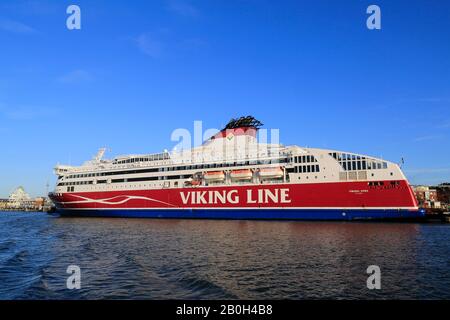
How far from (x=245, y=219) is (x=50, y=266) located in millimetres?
30101

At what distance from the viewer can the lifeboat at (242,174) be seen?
47.3 meters

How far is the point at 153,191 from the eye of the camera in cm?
5359

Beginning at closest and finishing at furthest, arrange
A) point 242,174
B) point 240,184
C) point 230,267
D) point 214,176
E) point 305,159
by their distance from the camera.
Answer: point 230,267, point 305,159, point 240,184, point 242,174, point 214,176

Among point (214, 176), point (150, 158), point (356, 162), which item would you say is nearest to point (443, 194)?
point (356, 162)

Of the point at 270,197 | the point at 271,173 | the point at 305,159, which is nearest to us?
the point at 305,159

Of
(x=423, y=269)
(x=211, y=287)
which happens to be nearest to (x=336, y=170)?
Answer: (x=423, y=269)

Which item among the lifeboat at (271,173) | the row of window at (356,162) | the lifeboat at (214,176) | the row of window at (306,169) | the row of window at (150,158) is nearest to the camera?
the row of window at (356,162)

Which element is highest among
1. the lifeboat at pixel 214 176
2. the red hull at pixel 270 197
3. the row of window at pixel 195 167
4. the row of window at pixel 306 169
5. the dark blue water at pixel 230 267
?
the row of window at pixel 195 167

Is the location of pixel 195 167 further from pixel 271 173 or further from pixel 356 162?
pixel 356 162

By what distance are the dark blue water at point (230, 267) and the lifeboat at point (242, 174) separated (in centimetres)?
1997

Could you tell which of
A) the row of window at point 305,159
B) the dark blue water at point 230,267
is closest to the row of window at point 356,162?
the row of window at point 305,159

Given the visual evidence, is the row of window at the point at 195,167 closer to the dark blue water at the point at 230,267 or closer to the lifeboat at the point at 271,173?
the lifeboat at the point at 271,173

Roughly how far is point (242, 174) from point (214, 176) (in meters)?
4.54

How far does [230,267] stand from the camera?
56.2ft
